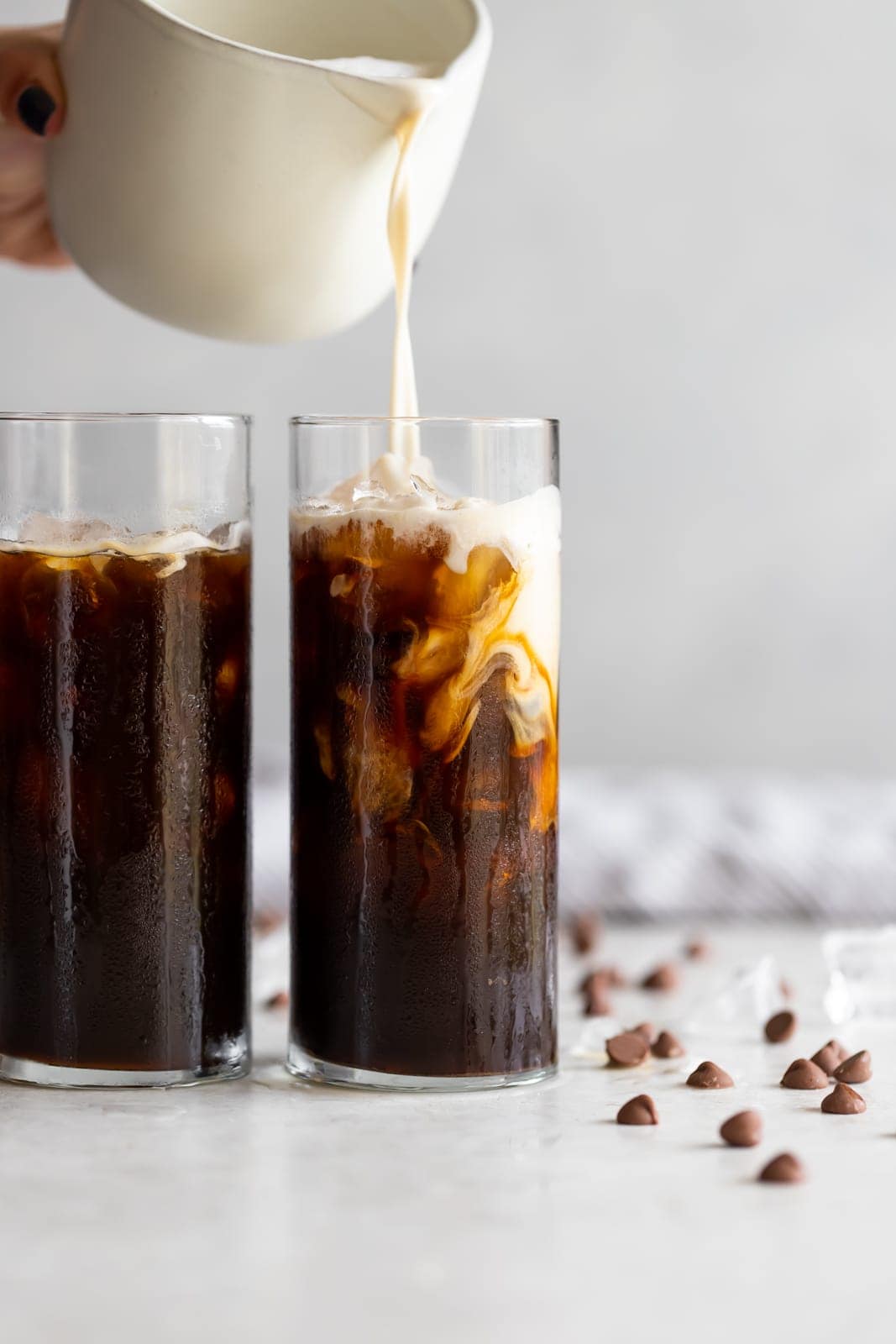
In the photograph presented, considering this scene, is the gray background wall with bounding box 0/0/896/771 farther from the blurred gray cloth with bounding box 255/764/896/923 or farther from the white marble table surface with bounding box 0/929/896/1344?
the white marble table surface with bounding box 0/929/896/1344

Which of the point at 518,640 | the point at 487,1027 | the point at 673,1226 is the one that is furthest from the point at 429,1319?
the point at 518,640

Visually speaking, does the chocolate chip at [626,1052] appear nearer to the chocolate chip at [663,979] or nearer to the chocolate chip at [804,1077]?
the chocolate chip at [804,1077]

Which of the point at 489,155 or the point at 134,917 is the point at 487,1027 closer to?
the point at 134,917

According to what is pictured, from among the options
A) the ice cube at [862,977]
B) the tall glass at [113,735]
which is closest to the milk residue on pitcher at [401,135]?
the tall glass at [113,735]

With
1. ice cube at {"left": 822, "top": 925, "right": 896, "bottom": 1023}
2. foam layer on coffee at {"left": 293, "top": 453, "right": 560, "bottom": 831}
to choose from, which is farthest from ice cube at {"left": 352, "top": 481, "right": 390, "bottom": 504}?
ice cube at {"left": 822, "top": 925, "right": 896, "bottom": 1023}

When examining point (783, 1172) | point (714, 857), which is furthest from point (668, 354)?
point (783, 1172)
